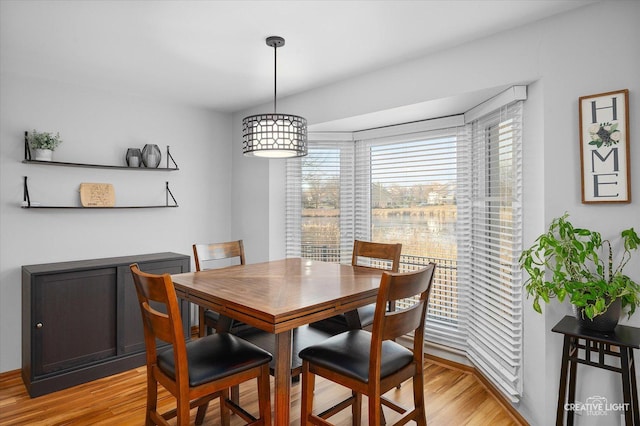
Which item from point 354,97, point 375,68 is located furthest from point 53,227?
point 375,68

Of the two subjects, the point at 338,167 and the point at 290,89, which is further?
the point at 338,167

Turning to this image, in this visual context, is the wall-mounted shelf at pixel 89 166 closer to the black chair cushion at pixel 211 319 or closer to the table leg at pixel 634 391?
the black chair cushion at pixel 211 319

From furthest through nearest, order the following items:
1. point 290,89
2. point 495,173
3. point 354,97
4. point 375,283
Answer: point 290,89
point 354,97
point 495,173
point 375,283

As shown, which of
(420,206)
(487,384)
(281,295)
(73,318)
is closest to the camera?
(281,295)

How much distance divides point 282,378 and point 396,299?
62 cm

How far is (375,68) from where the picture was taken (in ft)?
10.2

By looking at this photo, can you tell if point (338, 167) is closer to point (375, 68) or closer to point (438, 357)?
point (375, 68)

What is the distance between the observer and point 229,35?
248 cm

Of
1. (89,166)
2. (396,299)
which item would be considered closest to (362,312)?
(396,299)

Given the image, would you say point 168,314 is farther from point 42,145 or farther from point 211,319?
point 42,145

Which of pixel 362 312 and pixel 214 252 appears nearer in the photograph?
pixel 362 312

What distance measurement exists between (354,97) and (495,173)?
131cm

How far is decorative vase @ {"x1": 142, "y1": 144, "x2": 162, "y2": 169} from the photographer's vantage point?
374 cm

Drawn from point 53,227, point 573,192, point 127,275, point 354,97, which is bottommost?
point 127,275
